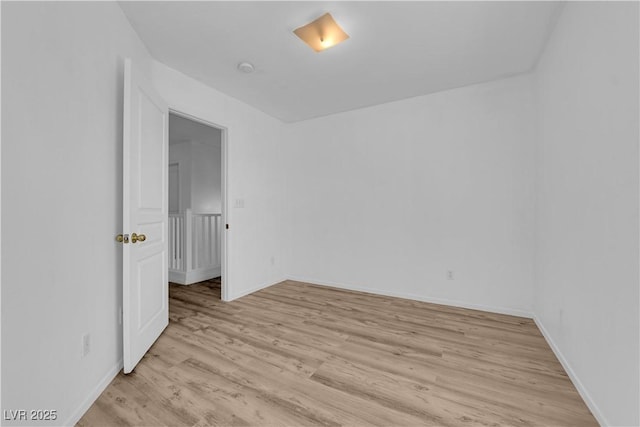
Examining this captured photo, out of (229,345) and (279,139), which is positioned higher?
(279,139)

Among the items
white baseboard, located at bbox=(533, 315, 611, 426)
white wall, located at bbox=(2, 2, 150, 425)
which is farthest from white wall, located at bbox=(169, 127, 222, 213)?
white baseboard, located at bbox=(533, 315, 611, 426)

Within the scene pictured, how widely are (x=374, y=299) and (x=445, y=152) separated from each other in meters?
1.92

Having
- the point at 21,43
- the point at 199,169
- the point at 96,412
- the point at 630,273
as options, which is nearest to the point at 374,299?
the point at 630,273

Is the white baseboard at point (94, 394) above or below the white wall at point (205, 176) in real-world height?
below

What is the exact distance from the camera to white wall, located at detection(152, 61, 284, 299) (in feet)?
9.22

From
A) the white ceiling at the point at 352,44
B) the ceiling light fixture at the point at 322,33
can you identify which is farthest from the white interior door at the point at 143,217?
the ceiling light fixture at the point at 322,33

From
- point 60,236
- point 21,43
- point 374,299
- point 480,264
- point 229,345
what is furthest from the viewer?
point 374,299

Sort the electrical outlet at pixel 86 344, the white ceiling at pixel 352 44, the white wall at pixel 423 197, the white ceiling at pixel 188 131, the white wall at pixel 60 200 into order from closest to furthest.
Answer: the white wall at pixel 60 200 → the electrical outlet at pixel 86 344 → the white ceiling at pixel 352 44 → the white wall at pixel 423 197 → the white ceiling at pixel 188 131

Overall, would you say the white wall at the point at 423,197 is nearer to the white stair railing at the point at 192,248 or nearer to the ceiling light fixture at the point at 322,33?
the white stair railing at the point at 192,248

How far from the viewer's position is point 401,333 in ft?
7.79

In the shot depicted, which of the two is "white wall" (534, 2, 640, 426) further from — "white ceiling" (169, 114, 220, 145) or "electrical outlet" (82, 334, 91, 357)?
→ "white ceiling" (169, 114, 220, 145)

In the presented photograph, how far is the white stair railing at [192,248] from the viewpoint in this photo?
4.12m

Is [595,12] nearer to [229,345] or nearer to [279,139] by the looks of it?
[229,345]

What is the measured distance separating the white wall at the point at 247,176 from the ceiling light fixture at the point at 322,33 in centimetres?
138
